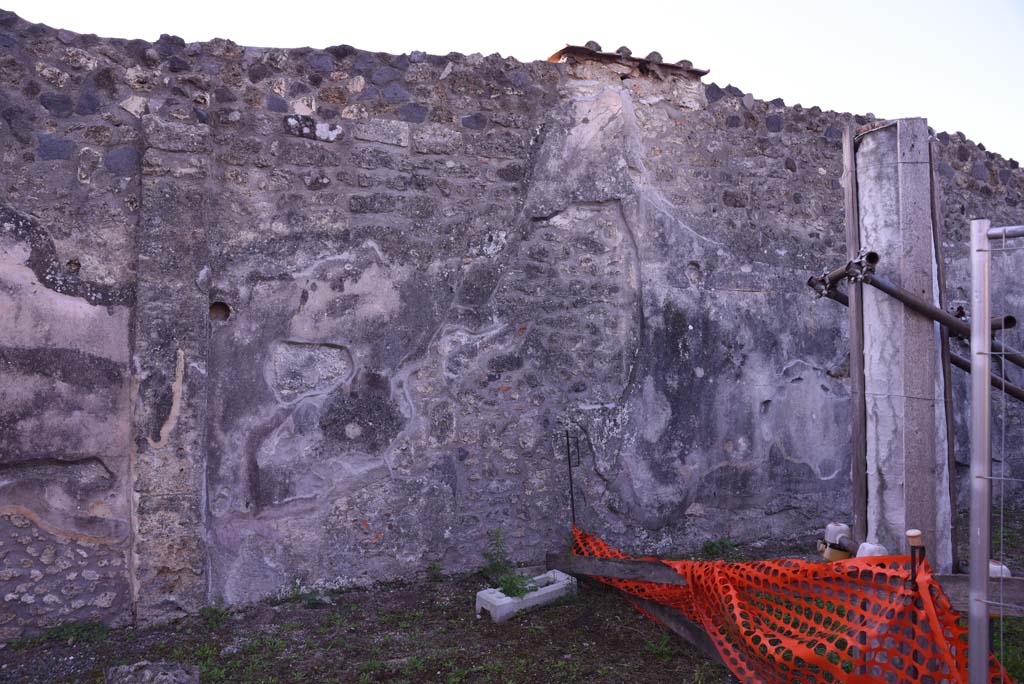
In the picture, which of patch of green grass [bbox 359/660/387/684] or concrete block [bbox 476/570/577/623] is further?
concrete block [bbox 476/570/577/623]

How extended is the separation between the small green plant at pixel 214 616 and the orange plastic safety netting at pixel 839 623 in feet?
6.95

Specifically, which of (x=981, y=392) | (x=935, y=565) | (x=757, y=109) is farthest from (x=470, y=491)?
(x=757, y=109)

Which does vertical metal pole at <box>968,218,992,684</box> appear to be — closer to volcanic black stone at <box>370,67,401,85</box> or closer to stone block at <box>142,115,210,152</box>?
volcanic black stone at <box>370,67,401,85</box>

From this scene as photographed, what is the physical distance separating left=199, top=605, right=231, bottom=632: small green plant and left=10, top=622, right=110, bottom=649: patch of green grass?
40 cm

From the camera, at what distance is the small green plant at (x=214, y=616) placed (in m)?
3.77

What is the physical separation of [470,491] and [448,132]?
1.93 metres

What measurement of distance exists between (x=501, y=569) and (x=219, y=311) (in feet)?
6.36

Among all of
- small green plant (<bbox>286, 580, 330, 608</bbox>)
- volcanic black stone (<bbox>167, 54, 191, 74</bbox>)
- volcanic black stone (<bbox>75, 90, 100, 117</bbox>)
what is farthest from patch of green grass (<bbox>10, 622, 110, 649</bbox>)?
volcanic black stone (<bbox>167, 54, 191, 74</bbox>)

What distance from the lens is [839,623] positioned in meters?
2.90

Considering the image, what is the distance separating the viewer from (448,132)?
4469 mm

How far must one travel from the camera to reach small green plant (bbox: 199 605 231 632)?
377 centimetres

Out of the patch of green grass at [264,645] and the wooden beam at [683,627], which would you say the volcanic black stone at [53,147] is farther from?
the wooden beam at [683,627]

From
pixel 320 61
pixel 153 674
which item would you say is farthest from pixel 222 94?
pixel 153 674

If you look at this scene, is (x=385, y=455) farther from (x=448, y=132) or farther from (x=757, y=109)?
(x=757, y=109)
